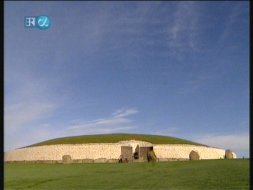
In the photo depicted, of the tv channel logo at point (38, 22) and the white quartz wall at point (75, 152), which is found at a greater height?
the tv channel logo at point (38, 22)

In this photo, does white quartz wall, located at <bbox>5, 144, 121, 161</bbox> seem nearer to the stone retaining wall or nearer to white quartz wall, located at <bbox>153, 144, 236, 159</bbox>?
the stone retaining wall

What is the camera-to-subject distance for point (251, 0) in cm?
467

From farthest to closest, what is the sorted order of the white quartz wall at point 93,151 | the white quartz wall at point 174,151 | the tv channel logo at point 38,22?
the white quartz wall at point 93,151 < the white quartz wall at point 174,151 < the tv channel logo at point 38,22

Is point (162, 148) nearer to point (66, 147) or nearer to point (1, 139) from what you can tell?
point (66, 147)

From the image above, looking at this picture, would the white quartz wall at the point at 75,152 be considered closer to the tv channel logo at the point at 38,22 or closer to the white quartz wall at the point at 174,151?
the white quartz wall at the point at 174,151

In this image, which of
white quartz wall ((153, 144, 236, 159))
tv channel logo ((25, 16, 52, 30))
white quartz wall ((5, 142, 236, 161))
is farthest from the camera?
white quartz wall ((5, 142, 236, 161))

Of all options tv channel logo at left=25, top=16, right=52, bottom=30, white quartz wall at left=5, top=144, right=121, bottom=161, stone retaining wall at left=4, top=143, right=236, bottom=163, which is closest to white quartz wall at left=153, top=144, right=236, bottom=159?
stone retaining wall at left=4, top=143, right=236, bottom=163

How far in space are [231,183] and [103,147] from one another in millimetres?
28680

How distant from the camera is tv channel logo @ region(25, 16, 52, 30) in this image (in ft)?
19.7

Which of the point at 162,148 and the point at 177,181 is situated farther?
the point at 162,148

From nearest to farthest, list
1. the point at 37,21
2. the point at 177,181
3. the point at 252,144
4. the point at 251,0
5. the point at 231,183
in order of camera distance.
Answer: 1. the point at 252,144
2. the point at 251,0
3. the point at 37,21
4. the point at 231,183
5. the point at 177,181

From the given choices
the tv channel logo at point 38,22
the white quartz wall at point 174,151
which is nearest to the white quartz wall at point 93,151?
the white quartz wall at point 174,151

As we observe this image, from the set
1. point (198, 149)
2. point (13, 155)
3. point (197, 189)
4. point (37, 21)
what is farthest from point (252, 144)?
point (13, 155)

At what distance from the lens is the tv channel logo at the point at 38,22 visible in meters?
6.00
